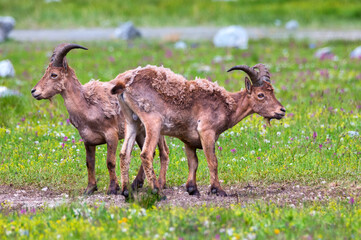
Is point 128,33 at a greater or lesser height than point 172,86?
greater

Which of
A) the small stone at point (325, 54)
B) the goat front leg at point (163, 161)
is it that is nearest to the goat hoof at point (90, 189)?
the goat front leg at point (163, 161)

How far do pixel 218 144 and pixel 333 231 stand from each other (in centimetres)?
501

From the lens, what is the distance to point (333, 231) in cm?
690

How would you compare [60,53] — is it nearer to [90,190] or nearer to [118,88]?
[118,88]

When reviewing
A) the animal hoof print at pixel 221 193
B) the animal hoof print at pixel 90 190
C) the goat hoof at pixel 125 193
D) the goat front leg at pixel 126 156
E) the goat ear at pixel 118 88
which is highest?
the goat ear at pixel 118 88

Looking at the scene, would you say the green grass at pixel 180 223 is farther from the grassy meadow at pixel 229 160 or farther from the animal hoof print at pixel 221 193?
the animal hoof print at pixel 221 193

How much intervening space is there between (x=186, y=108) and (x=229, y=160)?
6.57 feet

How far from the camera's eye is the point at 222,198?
901cm

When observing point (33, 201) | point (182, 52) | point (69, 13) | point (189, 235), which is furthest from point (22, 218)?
point (69, 13)

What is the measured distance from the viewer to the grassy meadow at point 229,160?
7.02m

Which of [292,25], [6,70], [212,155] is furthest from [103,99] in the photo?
[292,25]

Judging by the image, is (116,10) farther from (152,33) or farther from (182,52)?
(182,52)

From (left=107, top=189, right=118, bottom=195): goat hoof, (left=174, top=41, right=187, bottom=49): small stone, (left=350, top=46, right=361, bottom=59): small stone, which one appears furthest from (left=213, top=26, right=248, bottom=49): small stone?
(left=107, top=189, right=118, bottom=195): goat hoof

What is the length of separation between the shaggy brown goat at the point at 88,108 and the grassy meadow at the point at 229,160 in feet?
1.98
